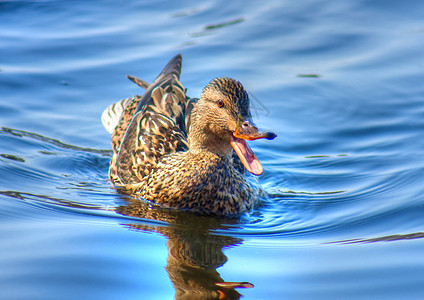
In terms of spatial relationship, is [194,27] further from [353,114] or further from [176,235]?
[176,235]

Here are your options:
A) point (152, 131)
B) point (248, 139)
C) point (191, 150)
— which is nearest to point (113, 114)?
point (152, 131)

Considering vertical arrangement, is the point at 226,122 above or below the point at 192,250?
above

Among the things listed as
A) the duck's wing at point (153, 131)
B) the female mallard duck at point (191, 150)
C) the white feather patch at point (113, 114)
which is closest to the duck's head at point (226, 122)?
the female mallard duck at point (191, 150)

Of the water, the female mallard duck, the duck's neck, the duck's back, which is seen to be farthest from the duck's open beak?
the duck's back

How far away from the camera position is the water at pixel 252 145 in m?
4.68

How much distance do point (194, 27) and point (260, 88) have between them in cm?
280

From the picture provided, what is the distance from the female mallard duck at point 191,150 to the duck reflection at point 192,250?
243 millimetres

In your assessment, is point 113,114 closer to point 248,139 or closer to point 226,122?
point 226,122

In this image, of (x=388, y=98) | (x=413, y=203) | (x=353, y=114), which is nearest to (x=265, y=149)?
(x=353, y=114)

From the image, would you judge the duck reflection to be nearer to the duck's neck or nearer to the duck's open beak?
the duck's open beak

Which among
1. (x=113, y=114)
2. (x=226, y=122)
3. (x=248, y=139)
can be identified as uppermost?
(x=113, y=114)

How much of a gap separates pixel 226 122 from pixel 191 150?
682 millimetres

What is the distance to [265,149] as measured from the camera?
8.73 m

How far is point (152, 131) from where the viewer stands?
24.0 ft
